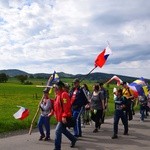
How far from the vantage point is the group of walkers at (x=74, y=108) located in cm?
995

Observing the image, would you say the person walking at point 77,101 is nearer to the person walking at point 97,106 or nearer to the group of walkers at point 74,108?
the group of walkers at point 74,108

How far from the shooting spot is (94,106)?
1473 centimetres

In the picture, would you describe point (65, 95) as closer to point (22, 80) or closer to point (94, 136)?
point (94, 136)

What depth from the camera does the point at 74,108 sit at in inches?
496

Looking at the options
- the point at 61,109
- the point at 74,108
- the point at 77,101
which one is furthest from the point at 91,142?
the point at 61,109

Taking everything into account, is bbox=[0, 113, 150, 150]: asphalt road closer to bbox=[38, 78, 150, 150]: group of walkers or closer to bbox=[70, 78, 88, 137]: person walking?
bbox=[38, 78, 150, 150]: group of walkers

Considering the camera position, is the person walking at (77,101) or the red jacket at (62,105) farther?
the person walking at (77,101)

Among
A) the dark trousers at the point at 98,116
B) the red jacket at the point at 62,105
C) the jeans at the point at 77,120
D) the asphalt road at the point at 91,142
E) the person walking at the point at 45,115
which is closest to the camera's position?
the red jacket at the point at 62,105

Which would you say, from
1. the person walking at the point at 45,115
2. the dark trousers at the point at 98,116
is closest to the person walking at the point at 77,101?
the person walking at the point at 45,115

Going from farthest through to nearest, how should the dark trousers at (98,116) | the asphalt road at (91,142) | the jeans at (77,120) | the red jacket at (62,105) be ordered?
the dark trousers at (98,116) < the jeans at (77,120) < the asphalt road at (91,142) < the red jacket at (62,105)

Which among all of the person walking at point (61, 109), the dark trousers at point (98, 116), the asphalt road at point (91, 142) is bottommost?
the asphalt road at point (91, 142)

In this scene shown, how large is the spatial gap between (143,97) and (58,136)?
1073 cm

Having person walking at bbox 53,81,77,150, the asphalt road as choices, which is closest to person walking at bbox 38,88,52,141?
the asphalt road

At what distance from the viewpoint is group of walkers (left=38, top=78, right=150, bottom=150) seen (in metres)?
9.95
